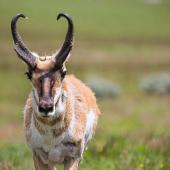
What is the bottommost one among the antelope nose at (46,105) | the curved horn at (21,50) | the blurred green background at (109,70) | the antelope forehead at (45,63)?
the blurred green background at (109,70)

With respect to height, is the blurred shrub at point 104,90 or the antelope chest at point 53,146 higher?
the antelope chest at point 53,146

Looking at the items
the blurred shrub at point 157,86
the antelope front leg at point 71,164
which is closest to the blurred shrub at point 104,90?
the blurred shrub at point 157,86

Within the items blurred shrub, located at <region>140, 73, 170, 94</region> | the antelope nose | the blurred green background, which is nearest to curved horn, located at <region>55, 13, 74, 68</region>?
the antelope nose

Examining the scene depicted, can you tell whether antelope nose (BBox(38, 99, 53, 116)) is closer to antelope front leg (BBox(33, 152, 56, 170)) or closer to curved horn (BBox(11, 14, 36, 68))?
curved horn (BBox(11, 14, 36, 68))

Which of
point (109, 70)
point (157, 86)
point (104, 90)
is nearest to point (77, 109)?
point (104, 90)

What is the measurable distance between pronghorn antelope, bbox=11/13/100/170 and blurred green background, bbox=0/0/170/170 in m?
1.39

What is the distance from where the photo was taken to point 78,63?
183 feet

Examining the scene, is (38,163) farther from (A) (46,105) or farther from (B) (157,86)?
(B) (157,86)

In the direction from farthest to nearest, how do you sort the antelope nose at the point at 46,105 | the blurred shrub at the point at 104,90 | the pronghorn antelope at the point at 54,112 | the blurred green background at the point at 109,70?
the blurred shrub at the point at 104,90
the blurred green background at the point at 109,70
the pronghorn antelope at the point at 54,112
the antelope nose at the point at 46,105

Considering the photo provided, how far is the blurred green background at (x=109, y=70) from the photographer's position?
13562mm

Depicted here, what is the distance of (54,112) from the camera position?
9.25 m

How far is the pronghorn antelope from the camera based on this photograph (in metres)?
9.12

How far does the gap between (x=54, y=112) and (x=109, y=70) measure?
46744 millimetres

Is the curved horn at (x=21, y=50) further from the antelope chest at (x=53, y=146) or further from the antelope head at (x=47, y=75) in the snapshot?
the antelope chest at (x=53, y=146)
